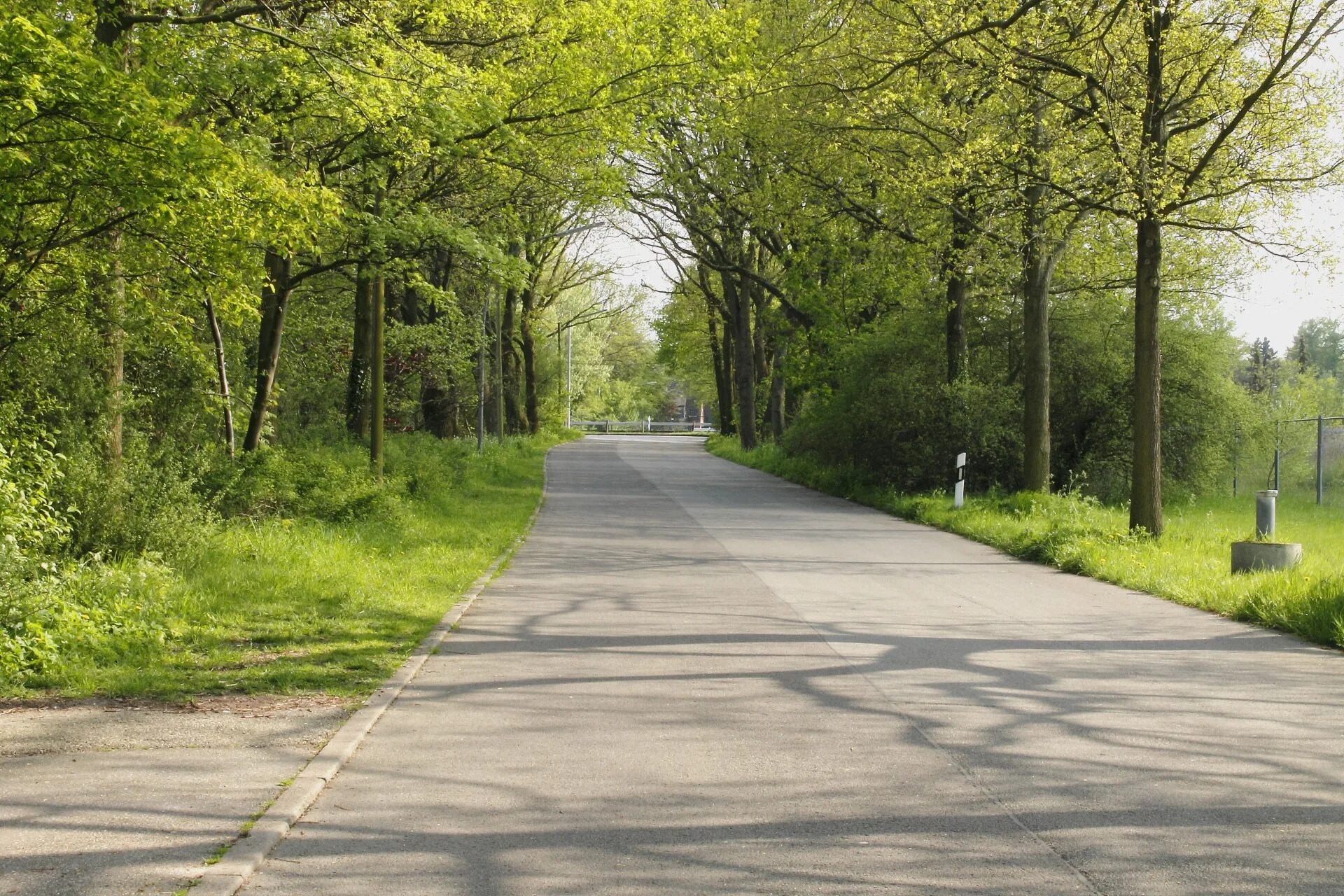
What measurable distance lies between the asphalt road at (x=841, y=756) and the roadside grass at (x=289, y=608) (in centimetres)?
76

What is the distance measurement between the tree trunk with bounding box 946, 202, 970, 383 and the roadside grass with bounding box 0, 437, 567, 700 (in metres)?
10.9

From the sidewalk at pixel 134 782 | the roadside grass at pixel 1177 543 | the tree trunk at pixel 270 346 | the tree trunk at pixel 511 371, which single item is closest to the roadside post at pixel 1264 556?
the roadside grass at pixel 1177 543

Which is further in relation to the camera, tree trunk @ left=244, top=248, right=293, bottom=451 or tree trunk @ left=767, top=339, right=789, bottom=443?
tree trunk @ left=767, top=339, right=789, bottom=443

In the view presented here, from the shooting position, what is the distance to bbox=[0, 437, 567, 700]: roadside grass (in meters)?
7.99

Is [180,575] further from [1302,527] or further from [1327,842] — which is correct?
[1302,527]

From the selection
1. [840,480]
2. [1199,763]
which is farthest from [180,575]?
[840,480]

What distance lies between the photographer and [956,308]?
26328mm

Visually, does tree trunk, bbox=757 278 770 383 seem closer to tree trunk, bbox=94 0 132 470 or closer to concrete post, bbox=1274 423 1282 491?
concrete post, bbox=1274 423 1282 491

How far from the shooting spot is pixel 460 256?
2216 cm

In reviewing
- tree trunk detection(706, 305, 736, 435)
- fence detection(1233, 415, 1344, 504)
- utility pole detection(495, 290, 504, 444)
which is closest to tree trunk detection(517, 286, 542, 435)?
utility pole detection(495, 290, 504, 444)

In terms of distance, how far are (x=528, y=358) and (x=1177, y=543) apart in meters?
41.9

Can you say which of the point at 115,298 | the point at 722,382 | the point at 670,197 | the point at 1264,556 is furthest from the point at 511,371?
the point at 1264,556

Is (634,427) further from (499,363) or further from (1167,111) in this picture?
(1167,111)

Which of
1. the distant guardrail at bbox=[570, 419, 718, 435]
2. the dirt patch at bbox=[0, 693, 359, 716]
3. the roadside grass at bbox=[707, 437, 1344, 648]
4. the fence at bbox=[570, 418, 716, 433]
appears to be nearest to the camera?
the dirt patch at bbox=[0, 693, 359, 716]
